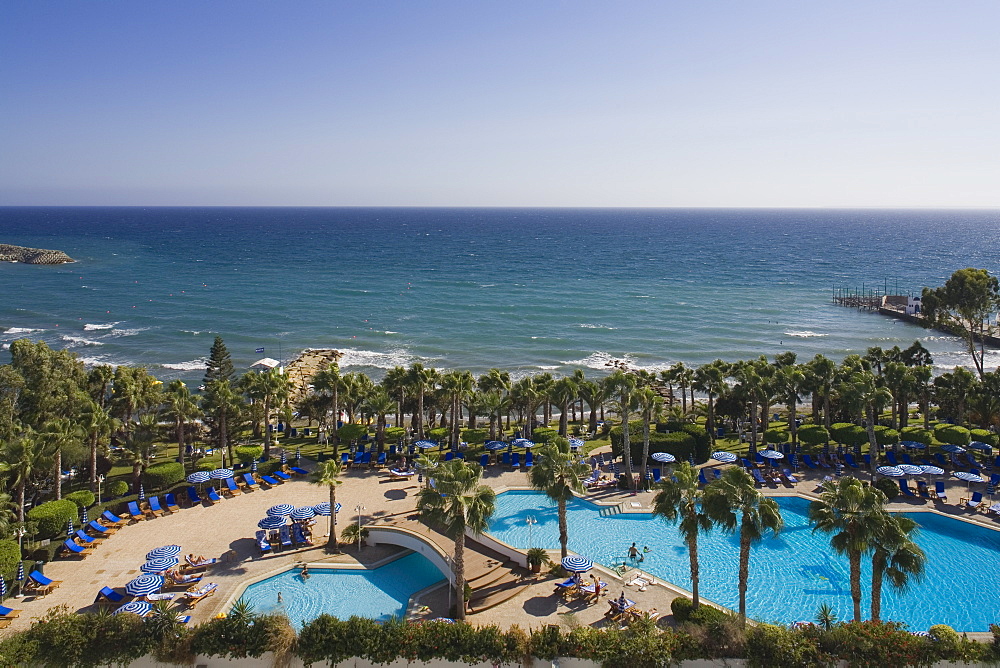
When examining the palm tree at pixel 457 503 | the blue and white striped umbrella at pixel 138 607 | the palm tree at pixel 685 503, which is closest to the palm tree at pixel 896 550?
the palm tree at pixel 685 503

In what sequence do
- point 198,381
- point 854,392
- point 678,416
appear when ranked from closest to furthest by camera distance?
point 854,392 → point 678,416 → point 198,381

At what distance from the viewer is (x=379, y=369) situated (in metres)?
67.6

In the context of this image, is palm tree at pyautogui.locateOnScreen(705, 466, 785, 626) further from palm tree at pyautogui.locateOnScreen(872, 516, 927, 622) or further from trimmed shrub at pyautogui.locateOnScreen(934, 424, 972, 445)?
trimmed shrub at pyautogui.locateOnScreen(934, 424, 972, 445)

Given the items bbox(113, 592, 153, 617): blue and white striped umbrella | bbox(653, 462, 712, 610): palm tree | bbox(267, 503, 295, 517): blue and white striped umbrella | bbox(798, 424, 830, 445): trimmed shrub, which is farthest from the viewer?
bbox(798, 424, 830, 445): trimmed shrub

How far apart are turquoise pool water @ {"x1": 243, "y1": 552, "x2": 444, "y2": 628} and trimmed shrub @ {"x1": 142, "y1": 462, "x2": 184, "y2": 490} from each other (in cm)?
1170

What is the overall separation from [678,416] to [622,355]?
3108cm

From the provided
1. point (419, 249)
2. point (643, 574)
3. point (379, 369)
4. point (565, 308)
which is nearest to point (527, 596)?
point (643, 574)

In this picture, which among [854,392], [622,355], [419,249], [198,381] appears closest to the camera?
[854,392]

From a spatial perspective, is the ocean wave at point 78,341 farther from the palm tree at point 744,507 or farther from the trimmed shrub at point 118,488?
the palm tree at point 744,507

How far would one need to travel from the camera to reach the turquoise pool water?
74.9 feet

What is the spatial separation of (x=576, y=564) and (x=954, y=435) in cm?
2808

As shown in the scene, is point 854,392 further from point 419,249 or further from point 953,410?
point 419,249

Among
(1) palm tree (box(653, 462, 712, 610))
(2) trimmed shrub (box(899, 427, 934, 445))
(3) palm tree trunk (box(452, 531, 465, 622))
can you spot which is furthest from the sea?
(1) palm tree (box(653, 462, 712, 610))

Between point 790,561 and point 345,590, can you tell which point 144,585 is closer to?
point 345,590
